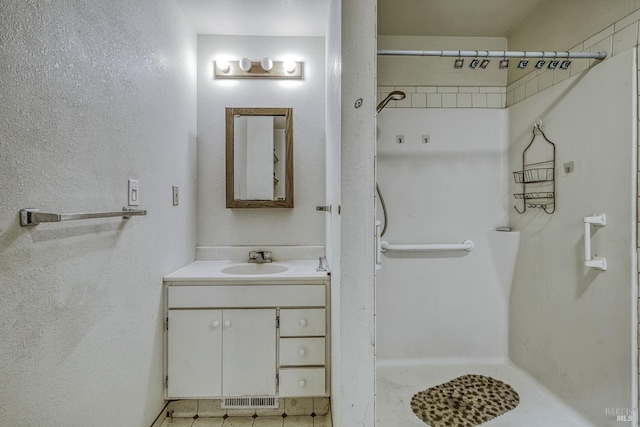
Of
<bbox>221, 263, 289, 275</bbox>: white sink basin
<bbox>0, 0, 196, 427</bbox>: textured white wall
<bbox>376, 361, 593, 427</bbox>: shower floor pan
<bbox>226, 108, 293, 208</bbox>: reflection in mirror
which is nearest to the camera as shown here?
<bbox>0, 0, 196, 427</bbox>: textured white wall

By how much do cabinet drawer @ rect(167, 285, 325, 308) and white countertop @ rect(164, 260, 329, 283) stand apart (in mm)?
43

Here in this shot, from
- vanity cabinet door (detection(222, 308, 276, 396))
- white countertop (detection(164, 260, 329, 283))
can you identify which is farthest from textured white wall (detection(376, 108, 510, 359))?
vanity cabinet door (detection(222, 308, 276, 396))

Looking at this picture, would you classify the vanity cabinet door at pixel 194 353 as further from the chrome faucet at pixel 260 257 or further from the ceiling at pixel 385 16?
the ceiling at pixel 385 16

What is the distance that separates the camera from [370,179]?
1061 mm

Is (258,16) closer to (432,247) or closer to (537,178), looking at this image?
(432,247)

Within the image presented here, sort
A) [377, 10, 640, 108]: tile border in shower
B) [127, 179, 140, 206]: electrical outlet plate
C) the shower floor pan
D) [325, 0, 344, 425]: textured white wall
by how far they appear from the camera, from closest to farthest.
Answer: [325, 0, 344, 425]: textured white wall < [127, 179, 140, 206]: electrical outlet plate < the shower floor pan < [377, 10, 640, 108]: tile border in shower

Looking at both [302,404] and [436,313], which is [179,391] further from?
[436,313]

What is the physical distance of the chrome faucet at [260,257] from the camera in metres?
1.95

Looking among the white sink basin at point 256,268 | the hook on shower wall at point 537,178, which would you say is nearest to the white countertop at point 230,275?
the white sink basin at point 256,268

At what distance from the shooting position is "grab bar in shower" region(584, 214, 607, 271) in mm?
1354

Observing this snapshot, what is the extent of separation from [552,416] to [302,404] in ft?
4.30

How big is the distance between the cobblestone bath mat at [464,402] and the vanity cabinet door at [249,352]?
837 millimetres

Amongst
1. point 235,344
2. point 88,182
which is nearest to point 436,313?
point 235,344

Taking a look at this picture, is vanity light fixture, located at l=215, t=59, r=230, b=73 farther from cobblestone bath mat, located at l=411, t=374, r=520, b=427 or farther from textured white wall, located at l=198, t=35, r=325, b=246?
cobblestone bath mat, located at l=411, t=374, r=520, b=427
